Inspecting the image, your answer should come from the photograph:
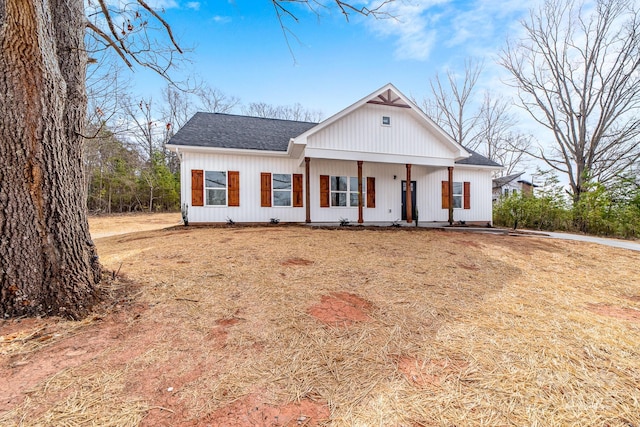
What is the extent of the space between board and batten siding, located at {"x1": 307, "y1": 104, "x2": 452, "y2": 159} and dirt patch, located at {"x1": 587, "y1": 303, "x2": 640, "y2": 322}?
300 inches

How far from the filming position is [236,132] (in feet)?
35.8

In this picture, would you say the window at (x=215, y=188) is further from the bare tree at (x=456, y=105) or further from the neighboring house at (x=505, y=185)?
the neighboring house at (x=505, y=185)

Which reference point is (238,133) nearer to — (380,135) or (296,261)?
(380,135)

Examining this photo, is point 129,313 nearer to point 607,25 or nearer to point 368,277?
point 368,277

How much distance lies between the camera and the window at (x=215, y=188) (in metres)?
9.43

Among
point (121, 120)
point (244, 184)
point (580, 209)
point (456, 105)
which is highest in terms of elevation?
point (456, 105)

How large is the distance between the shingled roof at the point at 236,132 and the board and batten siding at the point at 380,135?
2.08 meters

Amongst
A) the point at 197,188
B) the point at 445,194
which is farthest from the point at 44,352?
the point at 445,194

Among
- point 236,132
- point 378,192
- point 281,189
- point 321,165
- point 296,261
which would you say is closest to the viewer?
point 296,261

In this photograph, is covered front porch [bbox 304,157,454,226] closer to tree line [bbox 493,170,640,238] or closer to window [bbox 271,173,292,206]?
window [bbox 271,173,292,206]

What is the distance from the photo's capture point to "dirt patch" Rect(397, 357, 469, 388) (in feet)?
5.52

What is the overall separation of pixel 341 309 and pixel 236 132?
1003cm

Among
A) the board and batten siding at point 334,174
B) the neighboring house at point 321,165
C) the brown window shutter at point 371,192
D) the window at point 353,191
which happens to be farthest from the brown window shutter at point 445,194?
the window at point 353,191

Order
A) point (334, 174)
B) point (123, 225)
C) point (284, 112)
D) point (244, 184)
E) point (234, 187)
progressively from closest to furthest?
point (234, 187) → point (244, 184) → point (334, 174) → point (123, 225) → point (284, 112)
